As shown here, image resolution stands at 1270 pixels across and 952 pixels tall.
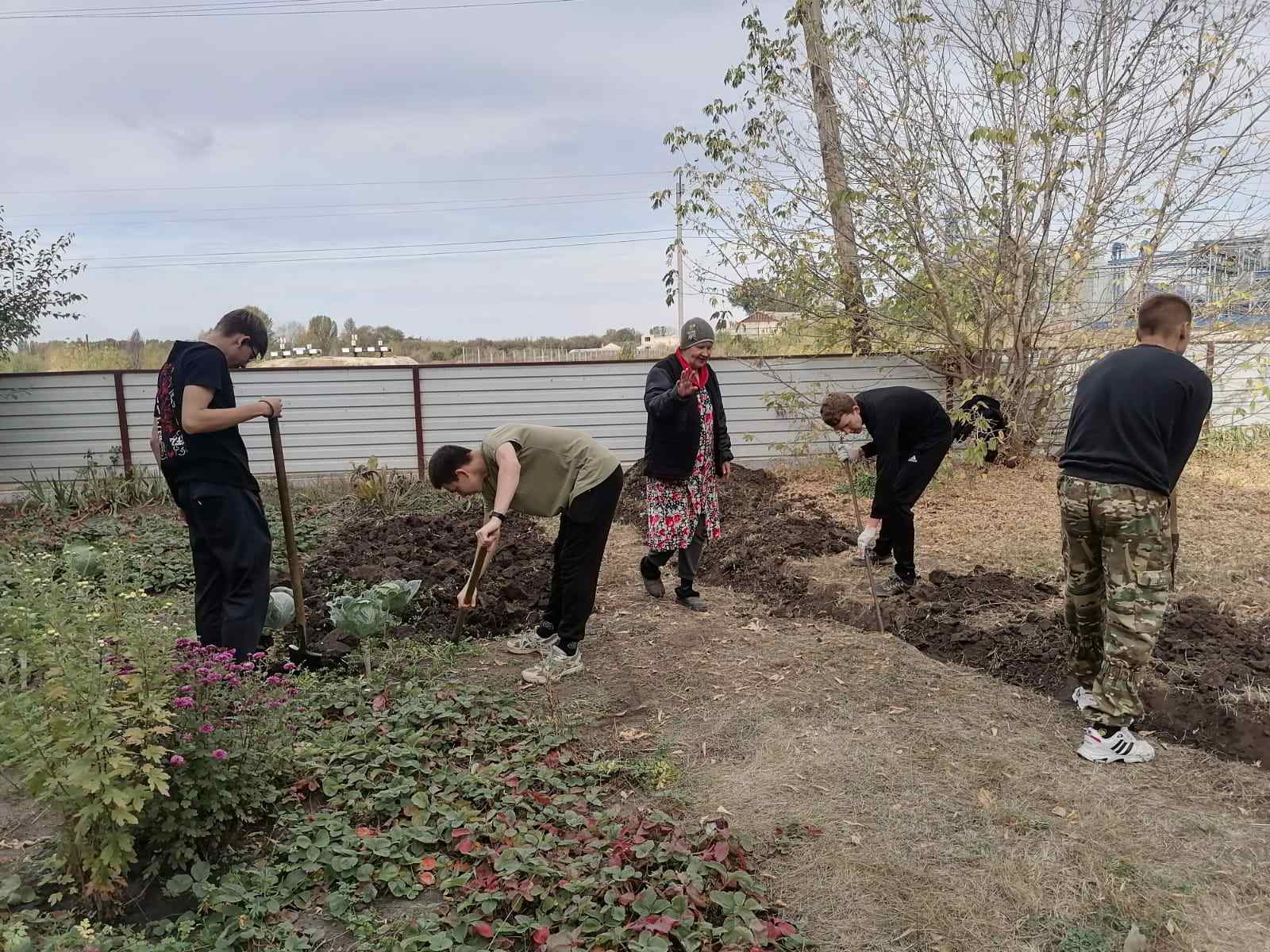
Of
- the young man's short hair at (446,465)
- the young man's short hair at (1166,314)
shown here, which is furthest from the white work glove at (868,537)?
the young man's short hair at (446,465)

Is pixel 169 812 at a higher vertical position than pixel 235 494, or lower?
lower

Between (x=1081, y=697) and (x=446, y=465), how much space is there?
2.76m

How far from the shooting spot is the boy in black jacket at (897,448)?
506 cm

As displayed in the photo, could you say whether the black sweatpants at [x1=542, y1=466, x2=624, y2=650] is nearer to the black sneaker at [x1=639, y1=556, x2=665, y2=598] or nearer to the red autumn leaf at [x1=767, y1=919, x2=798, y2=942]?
the black sneaker at [x1=639, y1=556, x2=665, y2=598]

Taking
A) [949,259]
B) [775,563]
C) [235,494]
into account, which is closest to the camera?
[235,494]

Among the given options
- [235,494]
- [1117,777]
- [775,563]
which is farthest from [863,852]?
[775,563]

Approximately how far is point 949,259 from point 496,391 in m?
5.01

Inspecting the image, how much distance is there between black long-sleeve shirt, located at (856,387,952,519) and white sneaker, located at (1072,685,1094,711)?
1645 millimetres

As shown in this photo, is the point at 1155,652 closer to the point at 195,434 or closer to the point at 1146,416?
the point at 1146,416

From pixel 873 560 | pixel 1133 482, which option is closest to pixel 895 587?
pixel 873 560

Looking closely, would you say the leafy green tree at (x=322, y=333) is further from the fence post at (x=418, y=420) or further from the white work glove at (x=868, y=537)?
the white work glove at (x=868, y=537)

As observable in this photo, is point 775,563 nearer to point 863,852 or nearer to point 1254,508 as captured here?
point 863,852

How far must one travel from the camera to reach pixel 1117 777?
307 centimetres

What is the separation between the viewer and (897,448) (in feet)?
16.8
